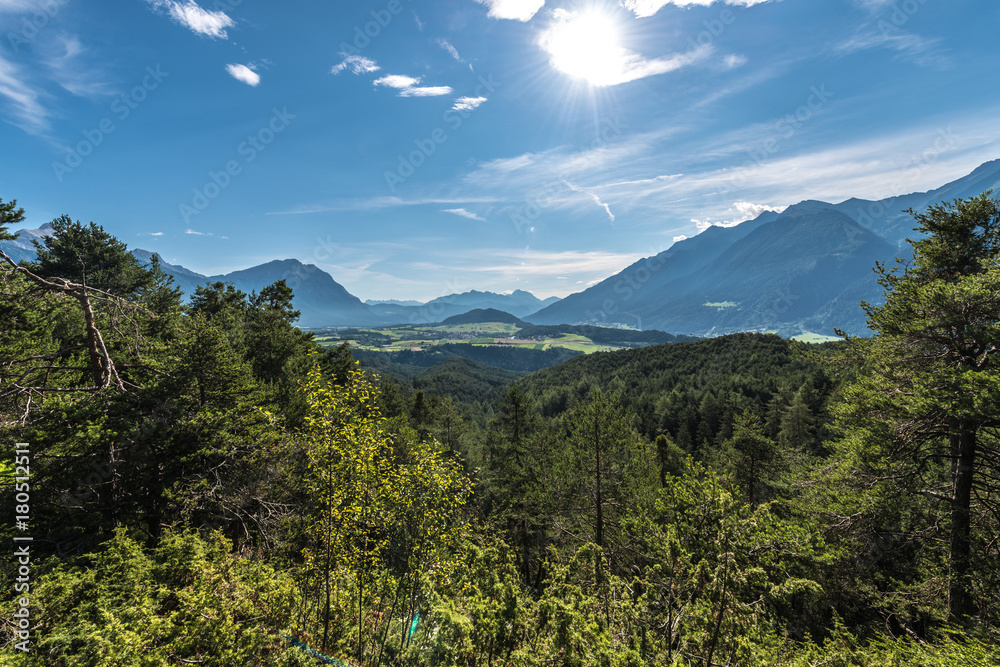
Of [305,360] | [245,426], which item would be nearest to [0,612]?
[245,426]

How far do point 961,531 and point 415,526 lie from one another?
13.5 m

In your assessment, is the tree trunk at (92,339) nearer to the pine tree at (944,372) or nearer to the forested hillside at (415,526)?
the forested hillside at (415,526)

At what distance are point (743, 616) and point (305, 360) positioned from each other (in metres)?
26.2

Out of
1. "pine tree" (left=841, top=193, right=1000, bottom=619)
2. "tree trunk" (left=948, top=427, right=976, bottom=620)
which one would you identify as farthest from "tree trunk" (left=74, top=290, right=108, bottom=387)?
"tree trunk" (left=948, top=427, right=976, bottom=620)

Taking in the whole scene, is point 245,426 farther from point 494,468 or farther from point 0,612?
point 494,468

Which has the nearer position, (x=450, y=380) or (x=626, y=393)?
(x=626, y=393)

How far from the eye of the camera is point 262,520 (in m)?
11.8

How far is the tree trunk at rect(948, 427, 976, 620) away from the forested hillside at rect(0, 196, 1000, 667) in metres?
0.07

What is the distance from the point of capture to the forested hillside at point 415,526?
20.9ft

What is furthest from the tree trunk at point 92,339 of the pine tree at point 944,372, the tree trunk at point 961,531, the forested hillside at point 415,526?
the tree trunk at point 961,531

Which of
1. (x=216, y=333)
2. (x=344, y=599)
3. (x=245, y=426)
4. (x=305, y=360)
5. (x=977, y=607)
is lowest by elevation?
(x=977, y=607)

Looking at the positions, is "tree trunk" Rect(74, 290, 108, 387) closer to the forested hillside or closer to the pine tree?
the forested hillside

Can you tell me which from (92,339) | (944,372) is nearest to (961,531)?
(944,372)

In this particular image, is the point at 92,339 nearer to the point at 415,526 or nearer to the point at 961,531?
the point at 415,526
